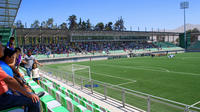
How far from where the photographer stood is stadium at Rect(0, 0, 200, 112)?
6.38m

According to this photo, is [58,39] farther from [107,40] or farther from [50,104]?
[50,104]

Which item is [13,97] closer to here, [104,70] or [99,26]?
[104,70]

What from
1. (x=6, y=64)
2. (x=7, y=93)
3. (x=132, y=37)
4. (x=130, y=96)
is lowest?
(x=130, y=96)

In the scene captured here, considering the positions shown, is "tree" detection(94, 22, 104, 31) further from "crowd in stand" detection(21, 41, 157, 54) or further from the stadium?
"crowd in stand" detection(21, 41, 157, 54)

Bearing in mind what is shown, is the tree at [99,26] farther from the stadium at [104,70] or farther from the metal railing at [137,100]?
the metal railing at [137,100]

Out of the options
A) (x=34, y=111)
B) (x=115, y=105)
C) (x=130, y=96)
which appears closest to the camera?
(x=34, y=111)

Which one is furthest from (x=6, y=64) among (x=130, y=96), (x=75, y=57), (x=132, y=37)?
(x=132, y=37)

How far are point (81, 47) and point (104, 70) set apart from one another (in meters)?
29.2

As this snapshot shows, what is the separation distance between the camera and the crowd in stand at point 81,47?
4419 cm

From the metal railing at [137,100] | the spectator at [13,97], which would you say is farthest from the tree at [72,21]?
the spectator at [13,97]

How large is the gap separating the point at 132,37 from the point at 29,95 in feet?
209

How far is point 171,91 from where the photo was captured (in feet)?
39.1

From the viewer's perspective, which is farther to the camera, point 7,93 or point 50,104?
point 50,104

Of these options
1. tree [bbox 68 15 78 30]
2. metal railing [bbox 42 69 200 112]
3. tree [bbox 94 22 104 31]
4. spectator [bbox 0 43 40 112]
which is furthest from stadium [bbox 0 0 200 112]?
tree [bbox 68 15 78 30]
